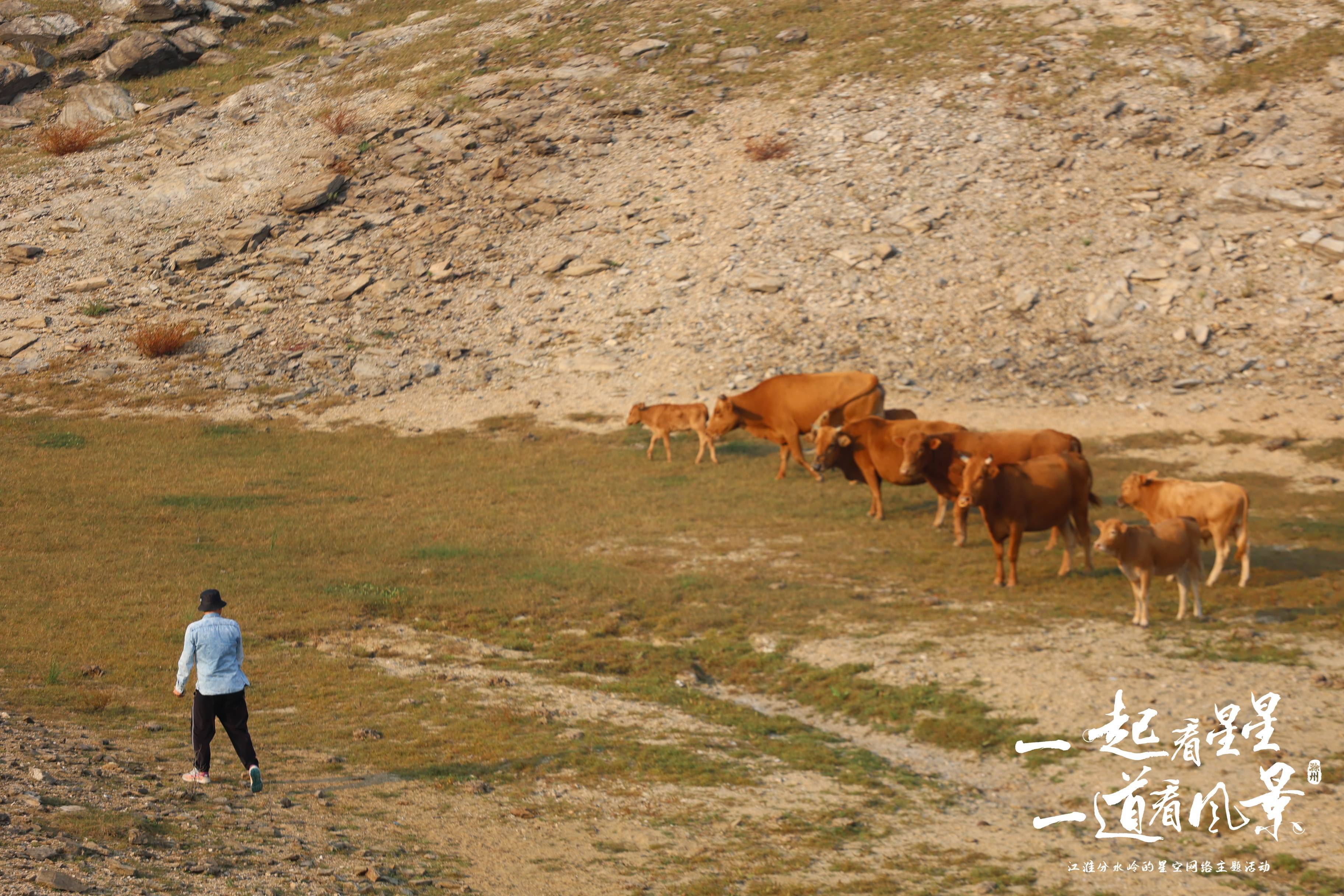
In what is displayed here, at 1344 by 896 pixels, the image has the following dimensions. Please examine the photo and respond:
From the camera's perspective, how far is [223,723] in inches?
384

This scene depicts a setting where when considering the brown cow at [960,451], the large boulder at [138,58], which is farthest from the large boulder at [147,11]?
the brown cow at [960,451]

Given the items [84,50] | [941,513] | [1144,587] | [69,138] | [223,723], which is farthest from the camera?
[84,50]

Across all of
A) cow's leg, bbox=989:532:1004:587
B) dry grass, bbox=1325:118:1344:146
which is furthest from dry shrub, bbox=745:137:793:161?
cow's leg, bbox=989:532:1004:587

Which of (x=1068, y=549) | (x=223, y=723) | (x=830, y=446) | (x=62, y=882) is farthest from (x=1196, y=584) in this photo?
(x=62, y=882)

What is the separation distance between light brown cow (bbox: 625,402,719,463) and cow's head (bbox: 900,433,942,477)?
6750 mm

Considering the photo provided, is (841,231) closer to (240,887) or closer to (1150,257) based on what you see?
(1150,257)

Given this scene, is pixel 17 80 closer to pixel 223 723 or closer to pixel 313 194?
pixel 313 194

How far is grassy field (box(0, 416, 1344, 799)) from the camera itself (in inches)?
453

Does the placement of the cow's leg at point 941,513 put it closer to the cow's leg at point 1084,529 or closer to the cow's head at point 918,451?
the cow's head at point 918,451

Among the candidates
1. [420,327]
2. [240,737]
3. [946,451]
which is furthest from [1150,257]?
[240,737]

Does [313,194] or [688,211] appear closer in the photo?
[688,211]

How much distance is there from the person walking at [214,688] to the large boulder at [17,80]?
44907 mm

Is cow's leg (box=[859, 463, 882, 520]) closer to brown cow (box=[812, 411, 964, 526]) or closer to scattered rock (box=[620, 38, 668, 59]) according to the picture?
brown cow (box=[812, 411, 964, 526])

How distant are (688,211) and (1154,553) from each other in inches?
974
